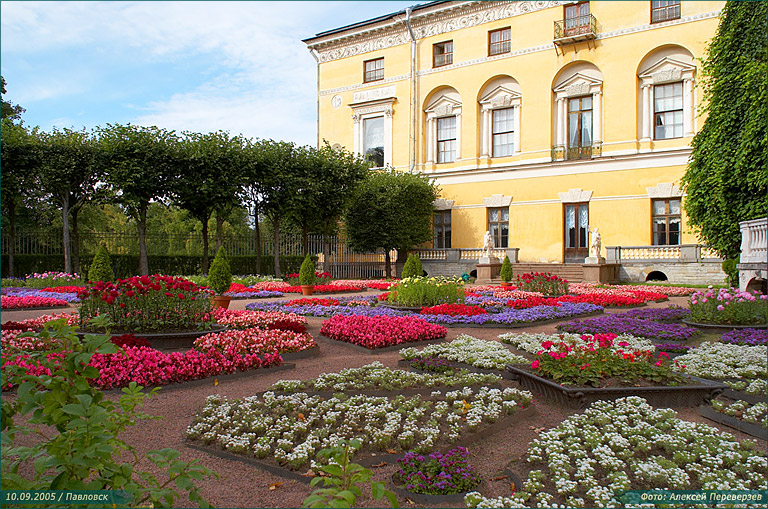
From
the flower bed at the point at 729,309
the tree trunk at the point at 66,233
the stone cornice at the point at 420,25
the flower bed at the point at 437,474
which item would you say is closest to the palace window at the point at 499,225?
the stone cornice at the point at 420,25

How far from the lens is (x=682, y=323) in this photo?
36.5 feet

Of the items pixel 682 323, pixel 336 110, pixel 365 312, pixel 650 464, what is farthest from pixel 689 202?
pixel 336 110

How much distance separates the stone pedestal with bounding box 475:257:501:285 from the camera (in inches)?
1003

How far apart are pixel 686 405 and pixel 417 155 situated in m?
27.8

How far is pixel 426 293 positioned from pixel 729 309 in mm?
6802

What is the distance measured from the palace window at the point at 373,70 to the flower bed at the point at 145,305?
89.4ft

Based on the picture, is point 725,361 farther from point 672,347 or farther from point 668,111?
point 668,111

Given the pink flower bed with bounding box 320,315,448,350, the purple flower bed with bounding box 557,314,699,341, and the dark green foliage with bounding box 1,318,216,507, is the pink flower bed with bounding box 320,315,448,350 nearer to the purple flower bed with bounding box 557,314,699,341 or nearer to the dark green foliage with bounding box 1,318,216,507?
the purple flower bed with bounding box 557,314,699,341

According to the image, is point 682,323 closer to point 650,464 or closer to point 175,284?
point 650,464

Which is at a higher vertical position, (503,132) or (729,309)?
(503,132)

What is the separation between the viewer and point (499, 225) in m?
29.6

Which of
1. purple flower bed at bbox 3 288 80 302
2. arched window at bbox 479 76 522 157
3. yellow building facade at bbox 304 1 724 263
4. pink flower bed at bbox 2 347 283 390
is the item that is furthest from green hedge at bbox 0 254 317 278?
pink flower bed at bbox 2 347 283 390

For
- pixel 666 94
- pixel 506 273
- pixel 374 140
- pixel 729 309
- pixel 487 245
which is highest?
pixel 666 94

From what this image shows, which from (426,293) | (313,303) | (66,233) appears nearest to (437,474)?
(426,293)
